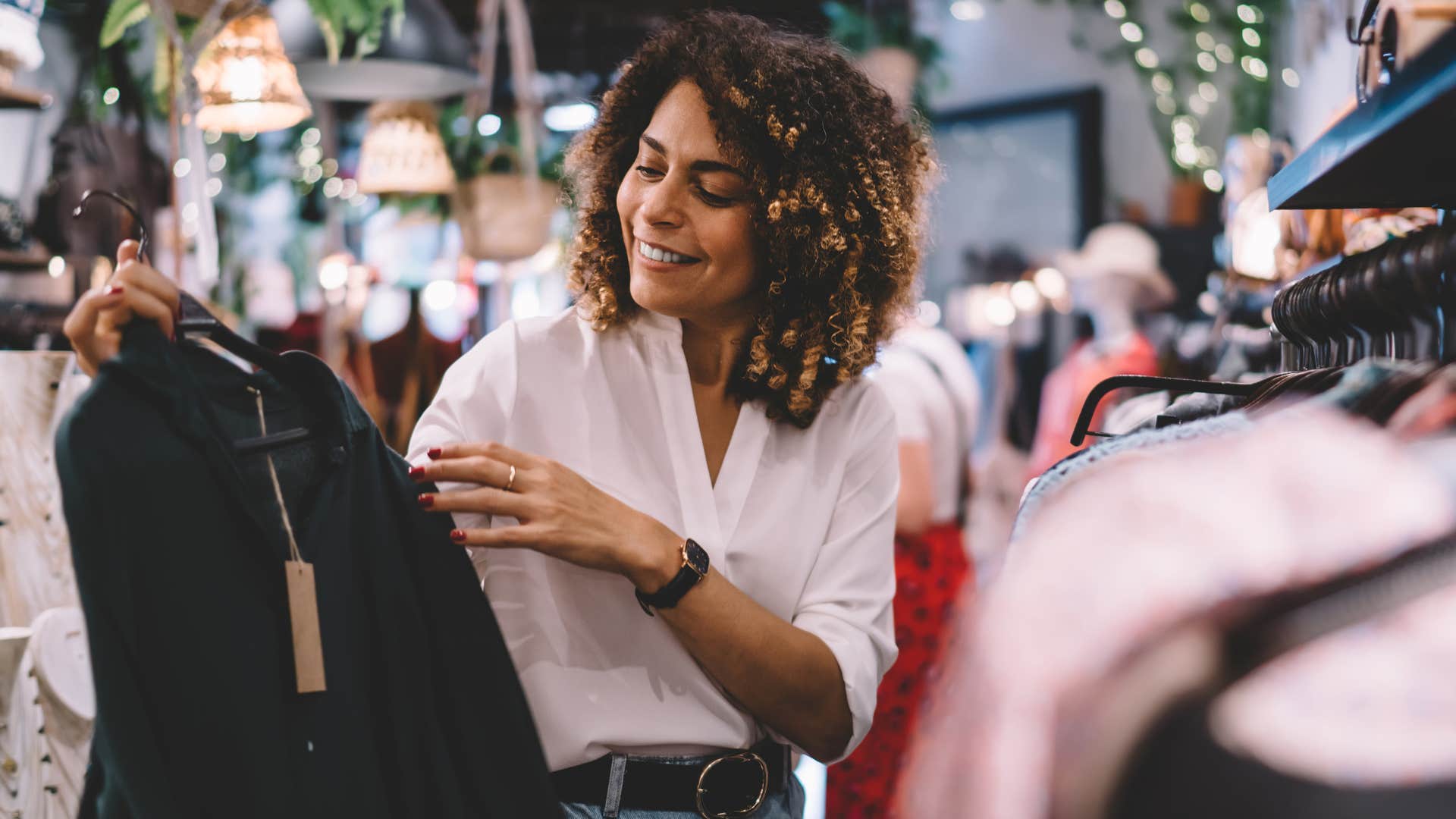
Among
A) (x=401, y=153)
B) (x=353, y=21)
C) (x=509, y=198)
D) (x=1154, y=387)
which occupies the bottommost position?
(x=1154, y=387)

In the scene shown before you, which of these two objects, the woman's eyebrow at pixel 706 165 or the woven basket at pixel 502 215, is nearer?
the woman's eyebrow at pixel 706 165

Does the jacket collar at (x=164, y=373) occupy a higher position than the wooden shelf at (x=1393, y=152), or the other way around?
the wooden shelf at (x=1393, y=152)

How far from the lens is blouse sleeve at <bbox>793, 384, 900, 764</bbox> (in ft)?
4.63

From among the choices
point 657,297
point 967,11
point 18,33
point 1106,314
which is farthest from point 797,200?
point 967,11

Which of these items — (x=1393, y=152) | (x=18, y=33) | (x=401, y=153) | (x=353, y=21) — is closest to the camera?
(x=1393, y=152)

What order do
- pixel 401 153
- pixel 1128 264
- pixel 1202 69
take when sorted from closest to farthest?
pixel 401 153 → pixel 1128 264 → pixel 1202 69

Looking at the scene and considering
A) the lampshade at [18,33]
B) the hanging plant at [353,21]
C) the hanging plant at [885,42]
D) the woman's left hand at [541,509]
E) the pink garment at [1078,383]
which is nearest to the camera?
the woman's left hand at [541,509]

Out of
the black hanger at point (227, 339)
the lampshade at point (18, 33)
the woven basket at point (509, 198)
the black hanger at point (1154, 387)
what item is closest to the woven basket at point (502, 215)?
the woven basket at point (509, 198)

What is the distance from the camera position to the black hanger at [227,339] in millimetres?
1078

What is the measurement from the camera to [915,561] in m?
2.91

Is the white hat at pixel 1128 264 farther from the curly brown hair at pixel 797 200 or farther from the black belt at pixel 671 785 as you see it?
the black belt at pixel 671 785

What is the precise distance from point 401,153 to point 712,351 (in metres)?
2.34

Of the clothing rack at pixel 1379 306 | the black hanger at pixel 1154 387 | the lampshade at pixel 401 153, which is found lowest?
the black hanger at pixel 1154 387

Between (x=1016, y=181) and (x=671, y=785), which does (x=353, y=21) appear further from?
(x=1016, y=181)
